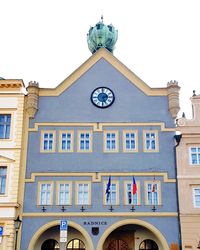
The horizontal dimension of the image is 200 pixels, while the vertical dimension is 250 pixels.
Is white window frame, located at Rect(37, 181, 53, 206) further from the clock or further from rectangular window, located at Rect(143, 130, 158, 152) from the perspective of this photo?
rectangular window, located at Rect(143, 130, 158, 152)

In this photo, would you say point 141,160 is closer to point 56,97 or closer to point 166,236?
point 166,236

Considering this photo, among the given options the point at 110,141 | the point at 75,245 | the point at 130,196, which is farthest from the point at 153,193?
the point at 75,245

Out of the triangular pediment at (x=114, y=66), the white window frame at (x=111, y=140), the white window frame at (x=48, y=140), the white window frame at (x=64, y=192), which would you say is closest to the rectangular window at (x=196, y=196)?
the white window frame at (x=111, y=140)

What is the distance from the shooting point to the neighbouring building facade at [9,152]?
25.0m

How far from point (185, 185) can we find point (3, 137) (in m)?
12.0

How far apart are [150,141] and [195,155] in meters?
2.97

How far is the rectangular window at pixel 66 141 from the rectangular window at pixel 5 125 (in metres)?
3.50

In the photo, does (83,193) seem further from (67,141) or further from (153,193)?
(153,193)

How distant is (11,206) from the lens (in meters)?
25.2

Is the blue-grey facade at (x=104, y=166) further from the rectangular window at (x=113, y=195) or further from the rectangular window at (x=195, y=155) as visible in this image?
the rectangular window at (x=195, y=155)

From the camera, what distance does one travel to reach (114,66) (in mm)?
28656

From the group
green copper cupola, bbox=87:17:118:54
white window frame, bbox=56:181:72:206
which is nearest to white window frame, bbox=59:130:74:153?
white window frame, bbox=56:181:72:206

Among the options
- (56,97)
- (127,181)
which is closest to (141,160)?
(127,181)

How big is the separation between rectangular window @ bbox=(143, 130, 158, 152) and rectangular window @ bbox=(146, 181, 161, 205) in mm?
2174
